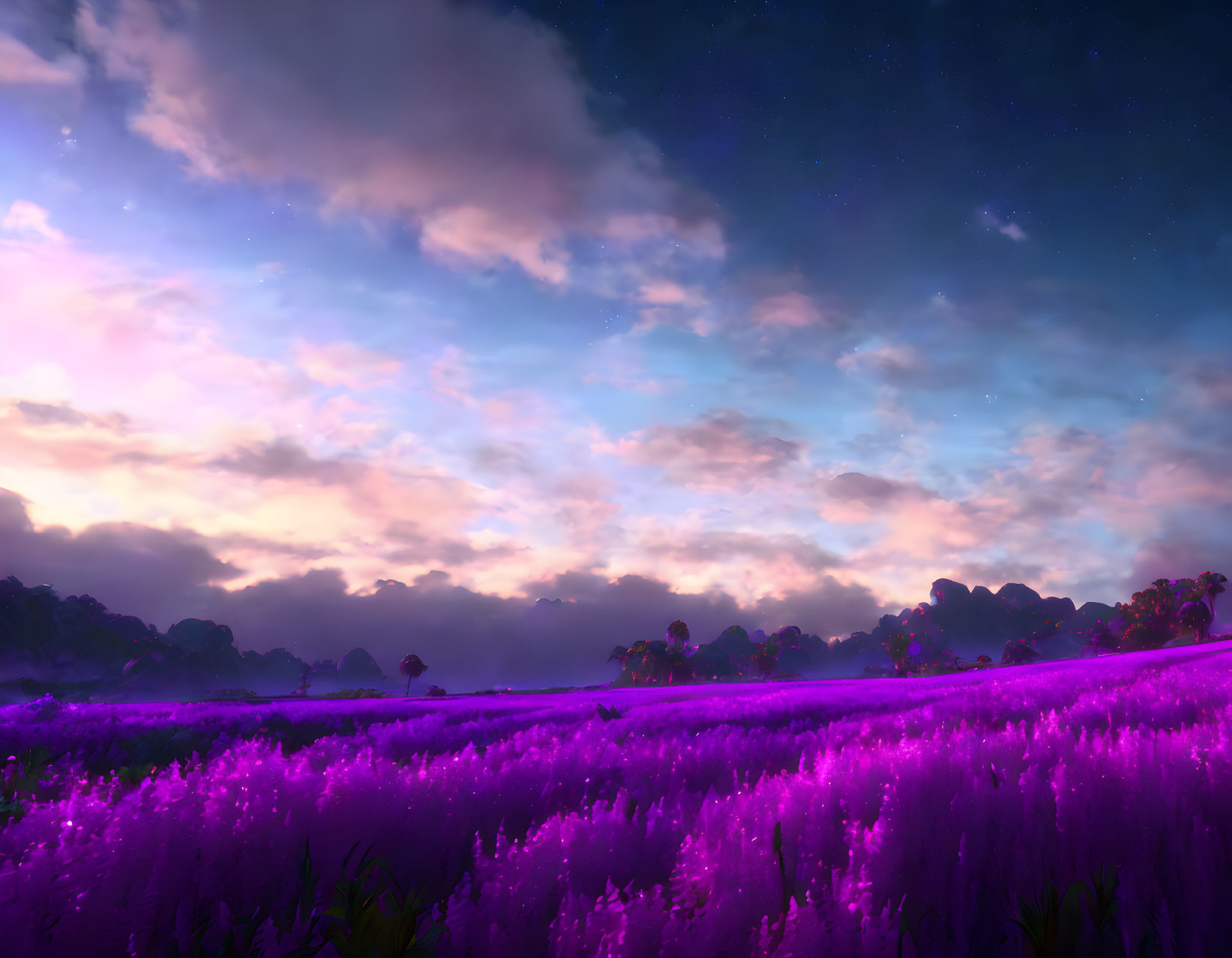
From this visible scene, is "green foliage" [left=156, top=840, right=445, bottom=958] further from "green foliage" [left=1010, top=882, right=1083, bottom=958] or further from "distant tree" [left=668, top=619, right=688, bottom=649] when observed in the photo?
"distant tree" [left=668, top=619, right=688, bottom=649]

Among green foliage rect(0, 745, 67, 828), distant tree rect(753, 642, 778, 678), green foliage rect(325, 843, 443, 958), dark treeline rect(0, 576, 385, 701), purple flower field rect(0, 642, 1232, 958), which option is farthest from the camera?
dark treeline rect(0, 576, 385, 701)

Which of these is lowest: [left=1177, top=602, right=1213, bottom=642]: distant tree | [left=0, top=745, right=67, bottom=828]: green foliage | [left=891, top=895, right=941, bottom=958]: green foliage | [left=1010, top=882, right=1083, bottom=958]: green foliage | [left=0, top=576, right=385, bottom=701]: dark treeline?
[left=0, top=576, right=385, bottom=701]: dark treeline

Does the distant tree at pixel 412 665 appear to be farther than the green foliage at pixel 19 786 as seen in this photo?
Yes

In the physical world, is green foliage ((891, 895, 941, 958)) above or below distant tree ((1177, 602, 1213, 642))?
above

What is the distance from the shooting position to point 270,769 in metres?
2.59

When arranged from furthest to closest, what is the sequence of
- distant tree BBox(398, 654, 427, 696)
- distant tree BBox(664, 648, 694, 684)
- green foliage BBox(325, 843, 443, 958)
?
distant tree BBox(664, 648, 694, 684) → distant tree BBox(398, 654, 427, 696) → green foliage BBox(325, 843, 443, 958)

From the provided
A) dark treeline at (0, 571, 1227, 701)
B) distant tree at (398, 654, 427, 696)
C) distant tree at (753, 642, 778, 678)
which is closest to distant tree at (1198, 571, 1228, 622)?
dark treeline at (0, 571, 1227, 701)

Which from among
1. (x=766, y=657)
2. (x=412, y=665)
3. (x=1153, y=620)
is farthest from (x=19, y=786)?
(x=766, y=657)

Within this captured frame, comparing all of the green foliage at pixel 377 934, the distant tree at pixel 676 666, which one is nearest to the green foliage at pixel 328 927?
the green foliage at pixel 377 934

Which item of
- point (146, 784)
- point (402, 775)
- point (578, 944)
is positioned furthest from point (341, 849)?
point (578, 944)

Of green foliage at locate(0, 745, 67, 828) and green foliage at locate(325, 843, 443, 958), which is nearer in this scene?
green foliage at locate(325, 843, 443, 958)

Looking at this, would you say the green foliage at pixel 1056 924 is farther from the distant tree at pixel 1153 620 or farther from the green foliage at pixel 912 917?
the distant tree at pixel 1153 620

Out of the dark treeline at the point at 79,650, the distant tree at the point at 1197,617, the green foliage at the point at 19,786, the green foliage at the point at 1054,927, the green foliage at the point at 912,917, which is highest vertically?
the green foliage at the point at 1054,927

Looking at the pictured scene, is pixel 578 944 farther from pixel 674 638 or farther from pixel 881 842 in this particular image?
pixel 674 638
